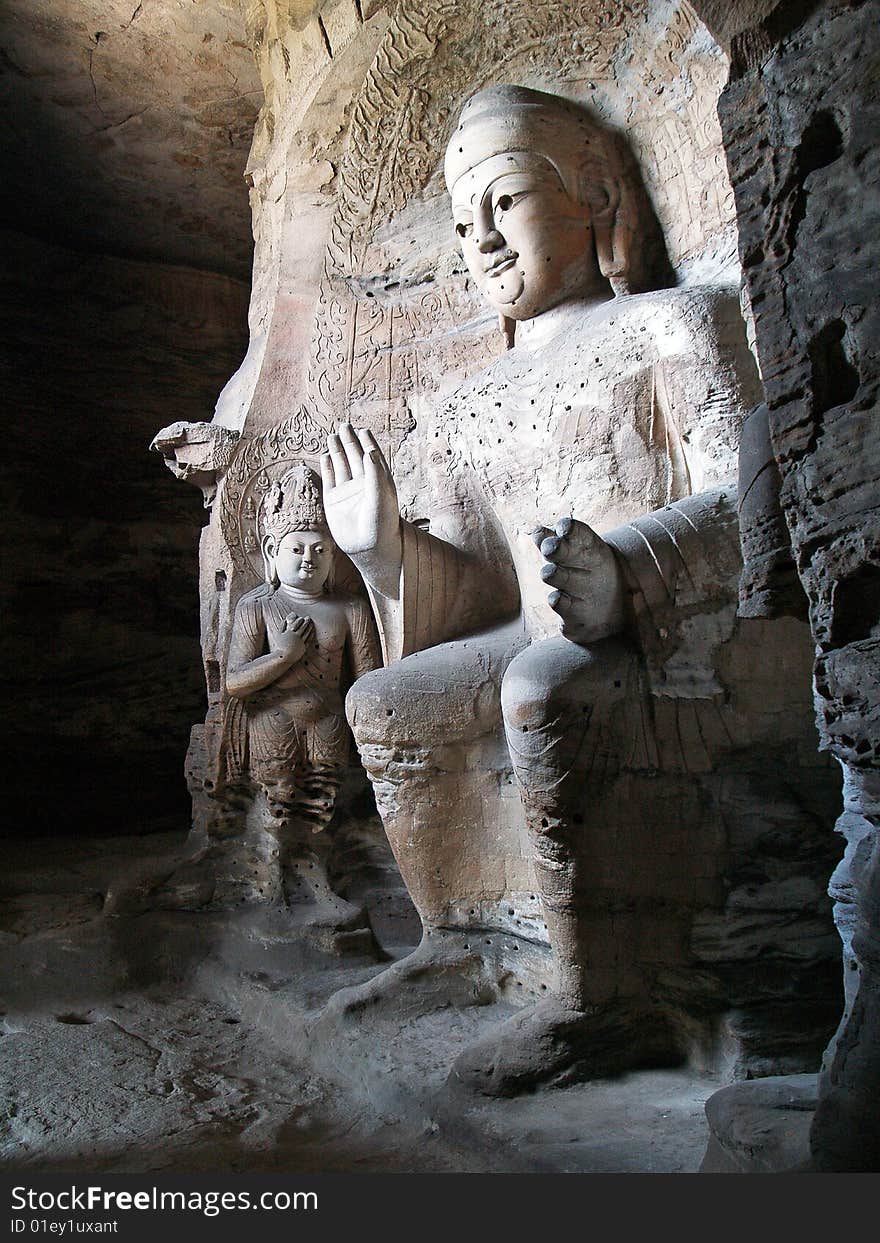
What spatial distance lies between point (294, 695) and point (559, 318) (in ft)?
5.02

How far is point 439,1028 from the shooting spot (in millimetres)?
2672

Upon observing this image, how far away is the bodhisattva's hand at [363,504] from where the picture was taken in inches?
117

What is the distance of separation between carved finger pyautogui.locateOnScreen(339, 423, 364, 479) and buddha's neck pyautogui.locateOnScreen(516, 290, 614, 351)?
0.62 metres

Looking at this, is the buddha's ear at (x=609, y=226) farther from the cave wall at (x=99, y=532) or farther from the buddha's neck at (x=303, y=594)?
the cave wall at (x=99, y=532)

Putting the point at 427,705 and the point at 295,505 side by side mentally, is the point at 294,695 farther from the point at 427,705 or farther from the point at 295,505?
the point at 427,705

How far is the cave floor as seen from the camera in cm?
207

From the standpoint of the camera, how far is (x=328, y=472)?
3.09 metres

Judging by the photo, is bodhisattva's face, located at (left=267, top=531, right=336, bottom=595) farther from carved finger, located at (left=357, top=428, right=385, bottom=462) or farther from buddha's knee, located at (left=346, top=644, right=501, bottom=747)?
buddha's knee, located at (left=346, top=644, right=501, bottom=747)

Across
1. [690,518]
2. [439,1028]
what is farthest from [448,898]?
[690,518]

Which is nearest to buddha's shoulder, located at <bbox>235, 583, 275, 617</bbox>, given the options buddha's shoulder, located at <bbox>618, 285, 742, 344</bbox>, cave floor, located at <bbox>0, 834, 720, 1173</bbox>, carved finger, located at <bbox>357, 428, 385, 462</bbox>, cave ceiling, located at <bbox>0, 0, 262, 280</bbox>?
carved finger, located at <bbox>357, 428, 385, 462</bbox>

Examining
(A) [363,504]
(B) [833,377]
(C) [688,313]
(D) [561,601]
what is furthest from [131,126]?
(B) [833,377]

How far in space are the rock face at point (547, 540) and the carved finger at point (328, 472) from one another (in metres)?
0.03

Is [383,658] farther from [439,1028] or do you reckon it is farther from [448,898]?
[439,1028]

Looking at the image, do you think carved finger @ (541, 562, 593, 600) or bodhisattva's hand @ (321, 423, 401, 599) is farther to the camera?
bodhisattva's hand @ (321, 423, 401, 599)
